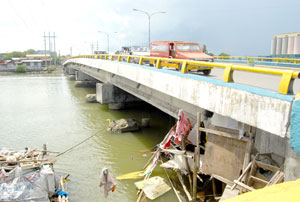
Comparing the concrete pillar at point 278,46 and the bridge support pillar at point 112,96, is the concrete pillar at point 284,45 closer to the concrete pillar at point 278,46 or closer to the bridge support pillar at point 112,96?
the concrete pillar at point 278,46

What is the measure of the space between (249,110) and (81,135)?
12.9 meters

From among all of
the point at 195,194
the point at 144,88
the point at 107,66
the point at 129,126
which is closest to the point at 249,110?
the point at 195,194

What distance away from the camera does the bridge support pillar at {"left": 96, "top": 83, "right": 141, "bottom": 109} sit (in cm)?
2167

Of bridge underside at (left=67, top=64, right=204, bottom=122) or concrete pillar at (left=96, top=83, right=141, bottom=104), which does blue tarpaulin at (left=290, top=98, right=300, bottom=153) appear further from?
concrete pillar at (left=96, top=83, right=141, bottom=104)

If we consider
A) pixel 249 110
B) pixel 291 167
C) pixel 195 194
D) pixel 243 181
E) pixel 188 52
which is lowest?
pixel 195 194

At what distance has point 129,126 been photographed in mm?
16031

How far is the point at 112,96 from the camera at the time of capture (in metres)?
22.2

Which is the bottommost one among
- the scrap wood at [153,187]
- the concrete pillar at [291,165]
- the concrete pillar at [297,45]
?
the scrap wood at [153,187]

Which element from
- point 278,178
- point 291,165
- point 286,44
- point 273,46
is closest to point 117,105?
point 278,178

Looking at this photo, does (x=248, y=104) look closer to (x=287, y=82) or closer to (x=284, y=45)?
(x=287, y=82)

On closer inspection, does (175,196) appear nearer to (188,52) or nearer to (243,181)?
(243,181)

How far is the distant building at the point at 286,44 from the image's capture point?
3015 centimetres

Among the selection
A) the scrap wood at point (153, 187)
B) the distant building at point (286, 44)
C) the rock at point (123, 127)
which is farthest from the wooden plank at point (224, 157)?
the distant building at point (286, 44)

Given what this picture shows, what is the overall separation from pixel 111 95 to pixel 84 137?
7.03 meters
